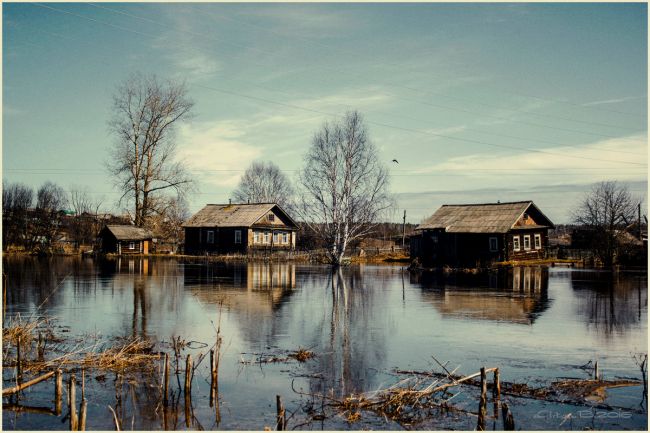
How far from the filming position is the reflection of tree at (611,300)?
682 inches

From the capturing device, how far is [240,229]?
5816 cm

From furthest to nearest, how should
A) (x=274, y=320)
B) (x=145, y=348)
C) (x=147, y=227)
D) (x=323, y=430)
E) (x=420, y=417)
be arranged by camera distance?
(x=147, y=227), (x=274, y=320), (x=145, y=348), (x=420, y=417), (x=323, y=430)

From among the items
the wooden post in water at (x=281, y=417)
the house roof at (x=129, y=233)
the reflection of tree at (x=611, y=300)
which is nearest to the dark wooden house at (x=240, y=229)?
the house roof at (x=129, y=233)

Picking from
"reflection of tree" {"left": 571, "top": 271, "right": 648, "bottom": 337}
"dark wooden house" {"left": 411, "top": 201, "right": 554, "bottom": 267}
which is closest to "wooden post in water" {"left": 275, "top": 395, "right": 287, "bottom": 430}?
"reflection of tree" {"left": 571, "top": 271, "right": 648, "bottom": 337}

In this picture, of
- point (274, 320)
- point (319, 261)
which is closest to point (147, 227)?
point (319, 261)

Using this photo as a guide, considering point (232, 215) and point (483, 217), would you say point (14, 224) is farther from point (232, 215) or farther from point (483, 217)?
point (483, 217)

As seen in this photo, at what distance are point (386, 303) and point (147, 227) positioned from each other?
1590 inches

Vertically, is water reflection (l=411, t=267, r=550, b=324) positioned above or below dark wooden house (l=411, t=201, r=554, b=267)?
below

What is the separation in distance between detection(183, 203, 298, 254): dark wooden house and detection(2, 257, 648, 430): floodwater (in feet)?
91.3

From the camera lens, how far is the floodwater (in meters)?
8.85

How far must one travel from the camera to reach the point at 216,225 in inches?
2329

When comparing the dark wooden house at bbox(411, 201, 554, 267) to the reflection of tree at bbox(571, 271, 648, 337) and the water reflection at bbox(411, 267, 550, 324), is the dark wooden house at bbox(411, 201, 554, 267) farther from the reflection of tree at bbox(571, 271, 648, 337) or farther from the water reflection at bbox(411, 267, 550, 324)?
the reflection of tree at bbox(571, 271, 648, 337)

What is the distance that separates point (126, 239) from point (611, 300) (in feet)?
143

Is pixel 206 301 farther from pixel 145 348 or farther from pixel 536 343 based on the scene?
pixel 536 343
